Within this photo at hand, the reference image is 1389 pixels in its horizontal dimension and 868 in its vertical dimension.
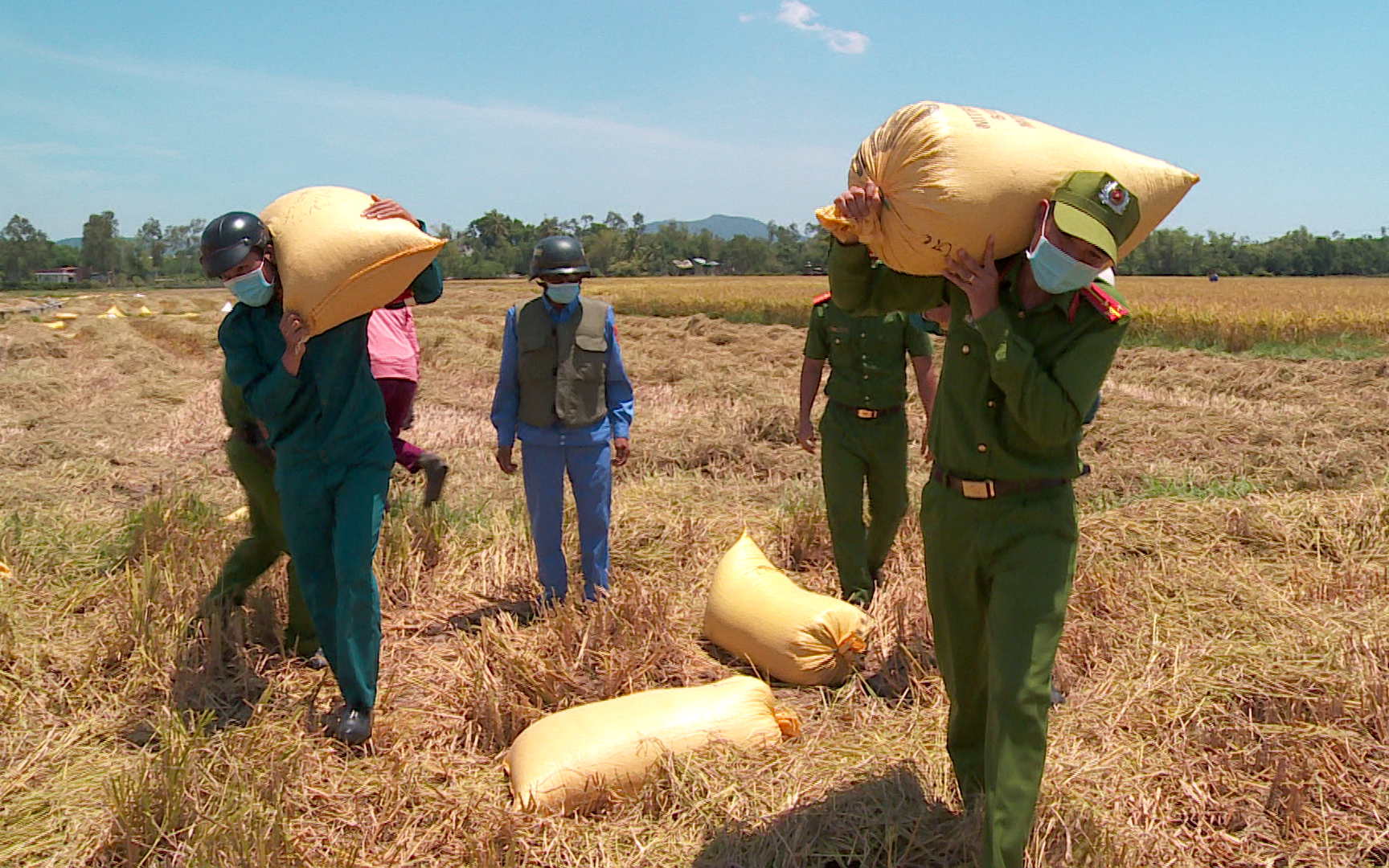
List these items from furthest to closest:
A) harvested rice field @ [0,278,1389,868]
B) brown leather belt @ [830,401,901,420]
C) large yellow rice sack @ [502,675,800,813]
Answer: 1. brown leather belt @ [830,401,901,420]
2. large yellow rice sack @ [502,675,800,813]
3. harvested rice field @ [0,278,1389,868]

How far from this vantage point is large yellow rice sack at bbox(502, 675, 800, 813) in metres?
2.85

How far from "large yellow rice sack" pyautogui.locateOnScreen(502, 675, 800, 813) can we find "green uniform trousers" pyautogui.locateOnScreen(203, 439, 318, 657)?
130cm

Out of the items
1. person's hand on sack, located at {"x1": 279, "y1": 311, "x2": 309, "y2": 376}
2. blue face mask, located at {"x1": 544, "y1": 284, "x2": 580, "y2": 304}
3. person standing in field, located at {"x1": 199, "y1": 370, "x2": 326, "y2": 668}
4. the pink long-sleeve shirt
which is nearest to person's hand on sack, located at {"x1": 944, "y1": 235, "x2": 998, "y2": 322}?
person's hand on sack, located at {"x1": 279, "y1": 311, "x2": 309, "y2": 376}

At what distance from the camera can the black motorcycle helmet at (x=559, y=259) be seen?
14.0 feet

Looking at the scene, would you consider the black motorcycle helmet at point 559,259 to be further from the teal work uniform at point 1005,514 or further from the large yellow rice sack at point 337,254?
the teal work uniform at point 1005,514

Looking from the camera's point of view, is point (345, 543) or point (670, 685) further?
point (670, 685)

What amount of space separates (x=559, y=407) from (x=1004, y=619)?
2.45 metres

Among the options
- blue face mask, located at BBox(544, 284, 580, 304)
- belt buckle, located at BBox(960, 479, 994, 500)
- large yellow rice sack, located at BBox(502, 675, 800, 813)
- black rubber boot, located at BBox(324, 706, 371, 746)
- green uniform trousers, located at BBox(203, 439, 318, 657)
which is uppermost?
blue face mask, located at BBox(544, 284, 580, 304)

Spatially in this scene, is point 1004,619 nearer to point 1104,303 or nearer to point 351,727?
point 1104,303

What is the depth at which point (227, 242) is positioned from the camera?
3035 mm

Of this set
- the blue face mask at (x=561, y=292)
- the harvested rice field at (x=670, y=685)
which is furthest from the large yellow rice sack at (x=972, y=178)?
the blue face mask at (x=561, y=292)

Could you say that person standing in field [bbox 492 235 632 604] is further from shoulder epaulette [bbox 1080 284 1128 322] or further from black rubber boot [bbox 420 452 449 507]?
shoulder epaulette [bbox 1080 284 1128 322]

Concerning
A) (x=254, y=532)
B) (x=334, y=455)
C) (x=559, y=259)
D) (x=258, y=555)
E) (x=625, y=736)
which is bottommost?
(x=625, y=736)

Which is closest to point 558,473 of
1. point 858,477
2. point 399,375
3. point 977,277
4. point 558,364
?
point 558,364
